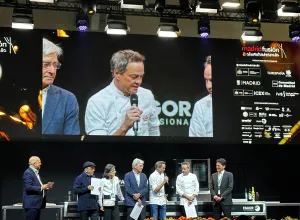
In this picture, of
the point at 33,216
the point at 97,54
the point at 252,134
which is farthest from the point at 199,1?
the point at 33,216

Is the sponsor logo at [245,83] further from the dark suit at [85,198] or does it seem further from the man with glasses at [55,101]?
the dark suit at [85,198]

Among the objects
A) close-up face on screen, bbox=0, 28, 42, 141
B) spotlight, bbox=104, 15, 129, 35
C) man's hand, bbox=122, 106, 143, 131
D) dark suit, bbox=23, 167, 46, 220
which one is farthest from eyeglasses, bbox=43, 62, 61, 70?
dark suit, bbox=23, 167, 46, 220

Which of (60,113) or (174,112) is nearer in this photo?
(60,113)

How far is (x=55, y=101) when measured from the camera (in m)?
12.4

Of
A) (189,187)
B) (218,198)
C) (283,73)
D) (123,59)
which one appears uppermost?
(123,59)

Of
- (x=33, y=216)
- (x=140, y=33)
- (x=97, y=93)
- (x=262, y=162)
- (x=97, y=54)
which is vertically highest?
(x=140, y=33)

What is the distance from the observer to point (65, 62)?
493 inches

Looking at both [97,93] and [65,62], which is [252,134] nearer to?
[97,93]

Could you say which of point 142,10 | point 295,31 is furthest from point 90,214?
point 295,31

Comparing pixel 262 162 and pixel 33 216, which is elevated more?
pixel 262 162

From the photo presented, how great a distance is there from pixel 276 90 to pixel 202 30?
90.4 inches

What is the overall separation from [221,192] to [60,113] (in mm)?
3905

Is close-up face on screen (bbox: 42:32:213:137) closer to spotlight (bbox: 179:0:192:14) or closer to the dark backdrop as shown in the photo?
spotlight (bbox: 179:0:192:14)

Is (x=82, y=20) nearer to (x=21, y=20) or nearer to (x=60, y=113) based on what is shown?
(x=21, y=20)
